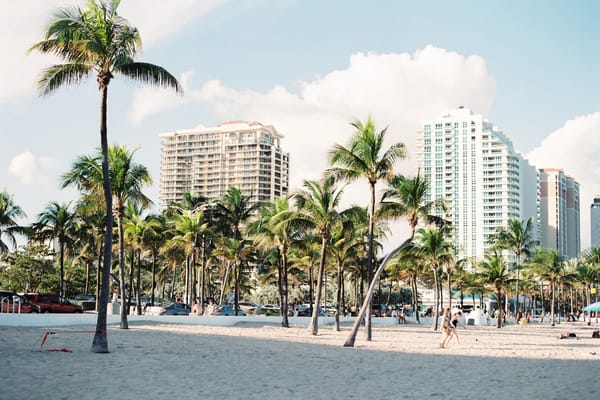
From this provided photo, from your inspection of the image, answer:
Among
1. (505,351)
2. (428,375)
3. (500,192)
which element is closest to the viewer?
(428,375)

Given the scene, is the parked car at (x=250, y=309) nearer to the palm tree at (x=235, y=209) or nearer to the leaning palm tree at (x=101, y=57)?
the palm tree at (x=235, y=209)

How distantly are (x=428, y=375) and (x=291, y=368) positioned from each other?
343cm

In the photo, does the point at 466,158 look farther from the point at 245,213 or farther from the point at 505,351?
the point at 505,351

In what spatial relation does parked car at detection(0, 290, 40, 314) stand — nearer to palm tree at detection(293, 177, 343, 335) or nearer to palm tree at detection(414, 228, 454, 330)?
palm tree at detection(293, 177, 343, 335)

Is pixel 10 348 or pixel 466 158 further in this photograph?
pixel 466 158

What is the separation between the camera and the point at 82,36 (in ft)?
61.7

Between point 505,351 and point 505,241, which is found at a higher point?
point 505,241

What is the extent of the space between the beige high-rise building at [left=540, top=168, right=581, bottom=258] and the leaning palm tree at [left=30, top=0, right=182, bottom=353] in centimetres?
17415

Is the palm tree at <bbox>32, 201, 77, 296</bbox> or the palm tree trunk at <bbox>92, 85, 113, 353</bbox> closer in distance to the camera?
the palm tree trunk at <bbox>92, 85, 113, 353</bbox>

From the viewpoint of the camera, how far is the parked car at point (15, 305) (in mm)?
34188

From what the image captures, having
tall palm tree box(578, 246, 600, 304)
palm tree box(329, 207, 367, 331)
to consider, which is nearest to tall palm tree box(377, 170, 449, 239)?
palm tree box(329, 207, 367, 331)

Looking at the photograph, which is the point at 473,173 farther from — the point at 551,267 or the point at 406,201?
the point at 406,201

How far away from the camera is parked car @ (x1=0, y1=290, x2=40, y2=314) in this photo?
34188mm

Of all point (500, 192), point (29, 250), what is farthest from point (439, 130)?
point (29, 250)
